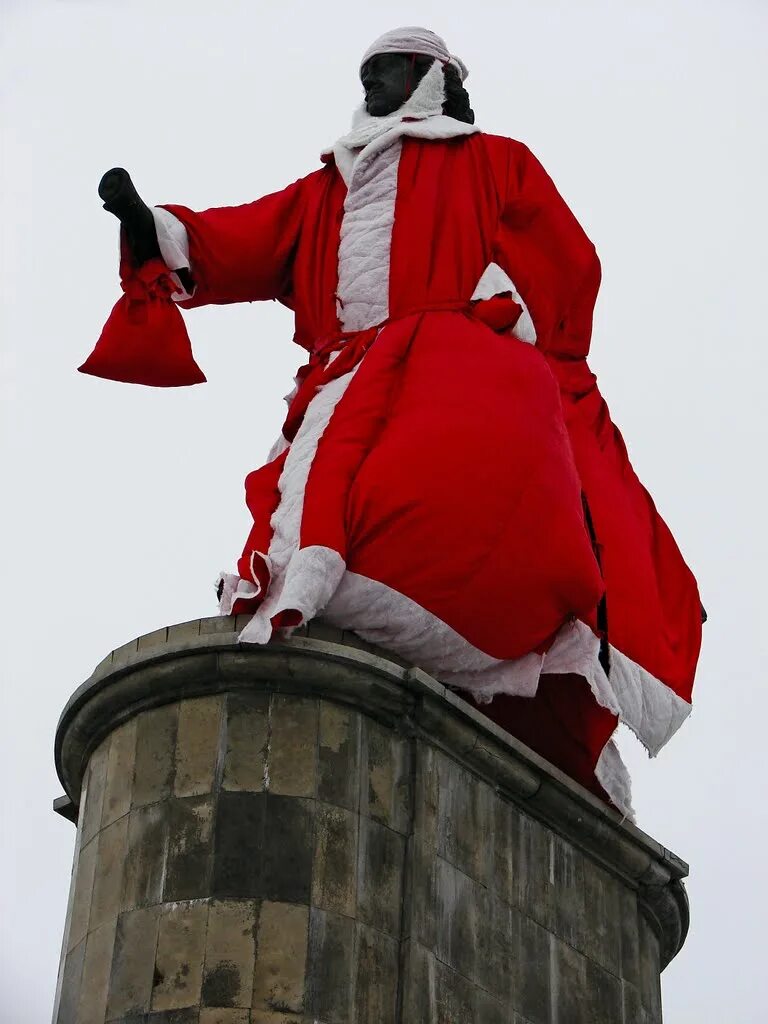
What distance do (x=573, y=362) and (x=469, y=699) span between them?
8.23 feet

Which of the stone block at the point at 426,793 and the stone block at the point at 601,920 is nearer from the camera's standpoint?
the stone block at the point at 426,793

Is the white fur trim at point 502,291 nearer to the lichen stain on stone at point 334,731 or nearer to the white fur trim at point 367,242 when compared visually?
the white fur trim at point 367,242

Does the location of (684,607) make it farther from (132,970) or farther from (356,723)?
(132,970)

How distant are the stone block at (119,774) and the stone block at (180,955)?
0.70 metres

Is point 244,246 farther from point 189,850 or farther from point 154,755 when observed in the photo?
point 189,850

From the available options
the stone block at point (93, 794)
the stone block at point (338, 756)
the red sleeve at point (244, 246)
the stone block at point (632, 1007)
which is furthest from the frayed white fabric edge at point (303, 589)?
the stone block at point (632, 1007)

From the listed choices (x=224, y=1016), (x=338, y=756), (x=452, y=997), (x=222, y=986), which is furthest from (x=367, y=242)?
(x=224, y=1016)

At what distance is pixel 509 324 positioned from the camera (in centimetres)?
1220

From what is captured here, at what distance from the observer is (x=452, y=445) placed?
11.3 metres

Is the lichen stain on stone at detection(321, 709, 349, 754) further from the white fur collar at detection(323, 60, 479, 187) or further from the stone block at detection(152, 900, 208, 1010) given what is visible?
the white fur collar at detection(323, 60, 479, 187)

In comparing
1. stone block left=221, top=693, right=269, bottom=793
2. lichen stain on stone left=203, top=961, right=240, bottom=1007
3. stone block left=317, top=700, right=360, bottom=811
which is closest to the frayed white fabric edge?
stone block left=221, top=693, right=269, bottom=793

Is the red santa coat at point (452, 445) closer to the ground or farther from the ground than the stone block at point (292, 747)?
farther from the ground

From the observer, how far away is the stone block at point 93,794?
1063 centimetres

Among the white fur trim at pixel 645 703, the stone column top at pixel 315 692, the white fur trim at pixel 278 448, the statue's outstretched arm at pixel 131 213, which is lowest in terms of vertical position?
the stone column top at pixel 315 692
